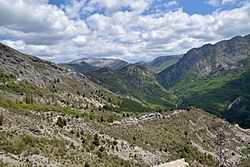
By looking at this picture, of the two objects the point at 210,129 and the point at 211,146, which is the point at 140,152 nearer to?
the point at 211,146

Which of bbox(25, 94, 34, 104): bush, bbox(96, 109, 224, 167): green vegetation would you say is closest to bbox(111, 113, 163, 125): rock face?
bbox(96, 109, 224, 167): green vegetation

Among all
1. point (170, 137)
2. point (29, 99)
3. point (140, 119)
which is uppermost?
point (29, 99)

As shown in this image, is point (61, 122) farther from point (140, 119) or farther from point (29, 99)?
point (140, 119)

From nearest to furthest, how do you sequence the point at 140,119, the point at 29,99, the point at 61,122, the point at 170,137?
the point at 61,122
the point at 170,137
the point at 29,99
the point at 140,119

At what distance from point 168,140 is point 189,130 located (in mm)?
29499

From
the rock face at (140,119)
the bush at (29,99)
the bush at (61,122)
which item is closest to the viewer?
the bush at (61,122)

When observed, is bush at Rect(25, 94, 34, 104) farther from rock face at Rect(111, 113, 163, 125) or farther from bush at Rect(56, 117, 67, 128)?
bush at Rect(56, 117, 67, 128)

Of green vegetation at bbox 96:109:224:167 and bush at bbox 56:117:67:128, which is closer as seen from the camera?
bush at bbox 56:117:67:128

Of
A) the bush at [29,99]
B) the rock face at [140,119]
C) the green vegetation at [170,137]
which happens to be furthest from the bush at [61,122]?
the bush at [29,99]

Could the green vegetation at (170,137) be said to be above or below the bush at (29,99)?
below

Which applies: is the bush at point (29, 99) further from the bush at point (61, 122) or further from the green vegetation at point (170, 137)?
the bush at point (61, 122)

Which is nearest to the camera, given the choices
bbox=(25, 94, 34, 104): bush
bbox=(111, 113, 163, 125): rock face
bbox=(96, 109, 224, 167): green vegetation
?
bbox=(96, 109, 224, 167): green vegetation

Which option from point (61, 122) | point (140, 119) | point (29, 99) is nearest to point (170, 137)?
point (140, 119)

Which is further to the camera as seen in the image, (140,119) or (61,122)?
(140,119)
